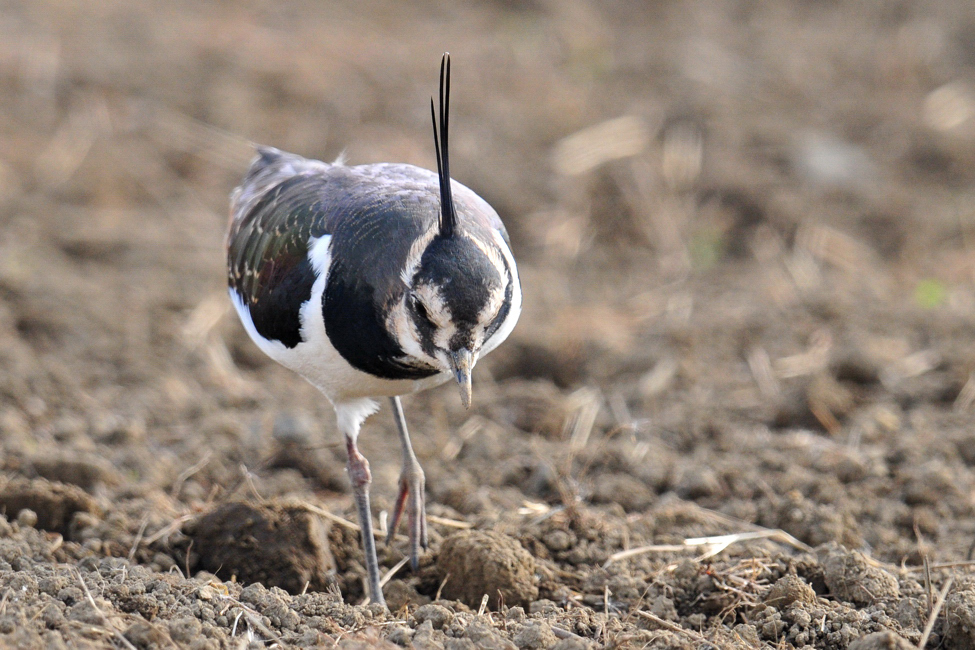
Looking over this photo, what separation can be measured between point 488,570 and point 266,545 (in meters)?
0.91

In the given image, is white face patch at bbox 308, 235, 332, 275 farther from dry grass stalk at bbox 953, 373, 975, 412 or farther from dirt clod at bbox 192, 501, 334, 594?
dry grass stalk at bbox 953, 373, 975, 412

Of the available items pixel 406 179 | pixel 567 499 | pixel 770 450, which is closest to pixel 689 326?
pixel 770 450

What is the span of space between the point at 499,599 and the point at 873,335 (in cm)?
388

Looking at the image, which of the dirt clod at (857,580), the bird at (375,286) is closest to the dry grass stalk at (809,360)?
the dirt clod at (857,580)

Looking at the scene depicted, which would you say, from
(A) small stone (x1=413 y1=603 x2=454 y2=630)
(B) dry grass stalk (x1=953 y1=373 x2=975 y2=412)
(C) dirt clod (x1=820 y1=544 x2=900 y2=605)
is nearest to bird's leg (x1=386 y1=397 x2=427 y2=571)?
(A) small stone (x1=413 y1=603 x2=454 y2=630)

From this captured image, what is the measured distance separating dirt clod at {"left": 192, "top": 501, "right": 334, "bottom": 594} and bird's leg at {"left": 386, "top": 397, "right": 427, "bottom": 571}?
0.34m

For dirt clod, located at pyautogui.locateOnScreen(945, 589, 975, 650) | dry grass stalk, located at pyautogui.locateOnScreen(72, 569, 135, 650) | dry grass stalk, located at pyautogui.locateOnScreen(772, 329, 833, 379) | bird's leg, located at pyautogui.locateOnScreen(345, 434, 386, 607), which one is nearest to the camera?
dry grass stalk, located at pyautogui.locateOnScreen(72, 569, 135, 650)

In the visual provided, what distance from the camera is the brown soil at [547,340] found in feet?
13.9

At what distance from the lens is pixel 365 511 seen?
468cm

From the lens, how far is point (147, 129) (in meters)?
9.37

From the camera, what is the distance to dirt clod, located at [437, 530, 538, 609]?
4309 mm

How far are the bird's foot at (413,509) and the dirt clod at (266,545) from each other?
34cm

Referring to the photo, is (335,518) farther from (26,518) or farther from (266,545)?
(26,518)

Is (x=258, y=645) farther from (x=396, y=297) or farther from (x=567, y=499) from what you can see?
(x=567, y=499)
